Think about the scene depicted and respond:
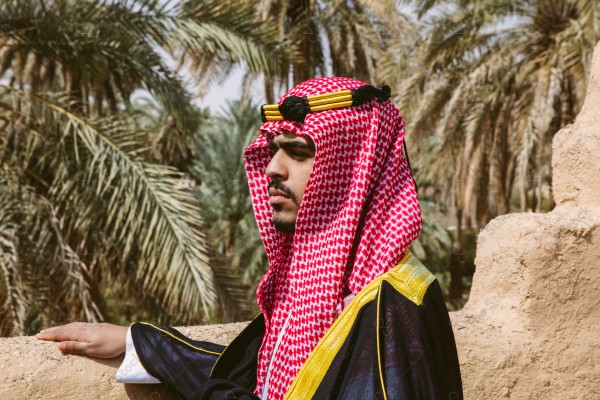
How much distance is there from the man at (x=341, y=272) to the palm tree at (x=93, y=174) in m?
4.22

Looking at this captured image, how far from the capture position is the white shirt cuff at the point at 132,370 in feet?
7.68

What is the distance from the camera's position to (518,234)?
3.50 m

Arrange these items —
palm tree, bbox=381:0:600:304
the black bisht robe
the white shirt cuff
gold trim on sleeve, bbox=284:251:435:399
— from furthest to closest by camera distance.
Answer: palm tree, bbox=381:0:600:304 → the white shirt cuff → gold trim on sleeve, bbox=284:251:435:399 → the black bisht robe

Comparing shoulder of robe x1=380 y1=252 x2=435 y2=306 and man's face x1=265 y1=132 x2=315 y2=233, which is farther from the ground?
Result: man's face x1=265 y1=132 x2=315 y2=233

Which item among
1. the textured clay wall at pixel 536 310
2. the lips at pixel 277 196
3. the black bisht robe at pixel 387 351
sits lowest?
the textured clay wall at pixel 536 310

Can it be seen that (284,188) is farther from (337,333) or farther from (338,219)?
(337,333)

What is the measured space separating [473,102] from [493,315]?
293 inches

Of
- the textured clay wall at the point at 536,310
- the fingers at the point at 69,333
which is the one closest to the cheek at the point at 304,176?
the fingers at the point at 69,333

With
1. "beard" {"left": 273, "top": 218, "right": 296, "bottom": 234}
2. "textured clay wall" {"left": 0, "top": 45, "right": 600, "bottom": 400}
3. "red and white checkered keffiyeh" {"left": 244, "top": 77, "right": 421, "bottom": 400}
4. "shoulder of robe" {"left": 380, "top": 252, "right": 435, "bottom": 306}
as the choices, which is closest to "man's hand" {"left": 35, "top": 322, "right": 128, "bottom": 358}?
"red and white checkered keffiyeh" {"left": 244, "top": 77, "right": 421, "bottom": 400}

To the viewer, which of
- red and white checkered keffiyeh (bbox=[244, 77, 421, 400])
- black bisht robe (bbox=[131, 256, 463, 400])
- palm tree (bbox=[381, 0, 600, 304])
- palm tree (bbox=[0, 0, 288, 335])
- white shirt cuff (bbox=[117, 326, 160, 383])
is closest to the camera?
black bisht robe (bbox=[131, 256, 463, 400])

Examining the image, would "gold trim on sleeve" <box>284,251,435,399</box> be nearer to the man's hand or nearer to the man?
the man

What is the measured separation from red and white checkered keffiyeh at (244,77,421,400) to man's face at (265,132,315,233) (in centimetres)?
4

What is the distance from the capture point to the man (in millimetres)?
1695

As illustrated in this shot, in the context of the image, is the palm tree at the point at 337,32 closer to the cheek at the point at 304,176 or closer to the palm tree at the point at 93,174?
the palm tree at the point at 93,174
